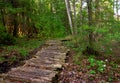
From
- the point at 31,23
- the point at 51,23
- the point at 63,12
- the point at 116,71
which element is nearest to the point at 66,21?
the point at 63,12

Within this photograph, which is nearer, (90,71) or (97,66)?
(90,71)

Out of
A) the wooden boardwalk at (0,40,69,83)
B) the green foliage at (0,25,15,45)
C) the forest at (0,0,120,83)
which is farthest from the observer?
the green foliage at (0,25,15,45)

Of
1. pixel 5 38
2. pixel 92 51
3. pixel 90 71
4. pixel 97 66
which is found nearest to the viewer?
pixel 90 71

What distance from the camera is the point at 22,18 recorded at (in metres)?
17.3

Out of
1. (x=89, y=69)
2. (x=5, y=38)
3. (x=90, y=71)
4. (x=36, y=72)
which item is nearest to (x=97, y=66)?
(x=89, y=69)

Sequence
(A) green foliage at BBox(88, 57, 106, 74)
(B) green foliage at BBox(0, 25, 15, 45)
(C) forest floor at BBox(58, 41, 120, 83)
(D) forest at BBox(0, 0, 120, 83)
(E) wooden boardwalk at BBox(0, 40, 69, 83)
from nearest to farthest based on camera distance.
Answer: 1. (E) wooden boardwalk at BBox(0, 40, 69, 83)
2. (C) forest floor at BBox(58, 41, 120, 83)
3. (D) forest at BBox(0, 0, 120, 83)
4. (A) green foliage at BBox(88, 57, 106, 74)
5. (B) green foliage at BBox(0, 25, 15, 45)

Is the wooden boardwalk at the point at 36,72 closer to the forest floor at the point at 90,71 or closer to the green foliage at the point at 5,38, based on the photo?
the forest floor at the point at 90,71

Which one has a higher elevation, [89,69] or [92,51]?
[92,51]

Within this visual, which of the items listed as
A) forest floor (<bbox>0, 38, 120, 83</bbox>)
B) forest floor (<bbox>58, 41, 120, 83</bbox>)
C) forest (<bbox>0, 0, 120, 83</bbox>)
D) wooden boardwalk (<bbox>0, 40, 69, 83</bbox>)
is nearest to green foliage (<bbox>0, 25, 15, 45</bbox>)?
forest (<bbox>0, 0, 120, 83</bbox>)

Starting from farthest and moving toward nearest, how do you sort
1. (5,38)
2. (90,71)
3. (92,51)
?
(5,38), (92,51), (90,71)

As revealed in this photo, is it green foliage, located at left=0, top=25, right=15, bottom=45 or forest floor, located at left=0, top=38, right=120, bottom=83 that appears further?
green foliage, located at left=0, top=25, right=15, bottom=45

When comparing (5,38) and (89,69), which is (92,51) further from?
(5,38)

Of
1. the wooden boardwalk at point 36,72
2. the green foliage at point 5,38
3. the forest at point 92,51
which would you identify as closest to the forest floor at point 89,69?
the forest at point 92,51

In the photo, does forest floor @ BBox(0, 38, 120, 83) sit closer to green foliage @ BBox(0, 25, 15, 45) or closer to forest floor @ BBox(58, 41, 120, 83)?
forest floor @ BBox(58, 41, 120, 83)
